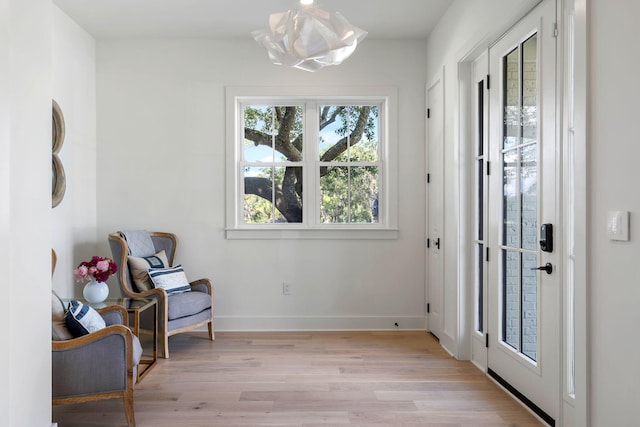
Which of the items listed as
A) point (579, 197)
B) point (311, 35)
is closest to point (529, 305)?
point (579, 197)

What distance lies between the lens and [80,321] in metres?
2.57

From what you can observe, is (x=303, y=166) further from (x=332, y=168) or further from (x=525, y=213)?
(x=525, y=213)

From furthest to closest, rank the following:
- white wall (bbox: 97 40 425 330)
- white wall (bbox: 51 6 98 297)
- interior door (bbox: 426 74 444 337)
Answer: white wall (bbox: 97 40 425 330) → interior door (bbox: 426 74 444 337) → white wall (bbox: 51 6 98 297)

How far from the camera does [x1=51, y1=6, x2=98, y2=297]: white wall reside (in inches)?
157

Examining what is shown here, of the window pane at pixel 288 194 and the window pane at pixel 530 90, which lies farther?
the window pane at pixel 288 194

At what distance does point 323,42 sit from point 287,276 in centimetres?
260

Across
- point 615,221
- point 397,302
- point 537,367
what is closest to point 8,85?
point 615,221

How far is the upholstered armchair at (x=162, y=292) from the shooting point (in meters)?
3.84

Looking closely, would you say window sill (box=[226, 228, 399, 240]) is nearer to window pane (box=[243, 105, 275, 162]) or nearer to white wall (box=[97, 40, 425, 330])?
white wall (box=[97, 40, 425, 330])

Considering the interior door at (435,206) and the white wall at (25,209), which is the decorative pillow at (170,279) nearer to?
the white wall at (25,209)

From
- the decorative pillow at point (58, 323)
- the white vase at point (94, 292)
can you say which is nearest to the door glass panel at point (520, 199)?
the decorative pillow at point (58, 323)

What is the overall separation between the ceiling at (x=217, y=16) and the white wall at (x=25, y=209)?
6.02ft

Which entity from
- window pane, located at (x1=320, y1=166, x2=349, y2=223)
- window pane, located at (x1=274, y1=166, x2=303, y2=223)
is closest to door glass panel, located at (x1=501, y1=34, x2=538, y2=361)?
window pane, located at (x1=320, y1=166, x2=349, y2=223)

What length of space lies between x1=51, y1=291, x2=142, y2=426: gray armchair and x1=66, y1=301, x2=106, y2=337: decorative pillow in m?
0.06
